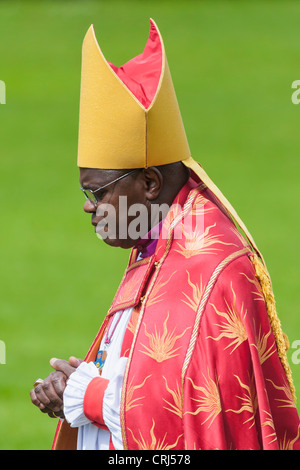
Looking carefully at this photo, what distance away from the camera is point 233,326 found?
12.2ft

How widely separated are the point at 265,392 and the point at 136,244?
791mm

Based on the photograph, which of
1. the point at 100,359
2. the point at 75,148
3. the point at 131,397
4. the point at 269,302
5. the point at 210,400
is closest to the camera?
the point at 210,400

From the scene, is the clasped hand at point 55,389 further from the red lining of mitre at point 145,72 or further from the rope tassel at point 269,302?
the red lining of mitre at point 145,72

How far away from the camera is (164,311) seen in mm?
3814

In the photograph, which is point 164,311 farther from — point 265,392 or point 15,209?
point 15,209

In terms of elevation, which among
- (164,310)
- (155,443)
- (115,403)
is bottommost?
(155,443)

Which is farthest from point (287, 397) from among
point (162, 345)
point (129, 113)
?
point (129, 113)

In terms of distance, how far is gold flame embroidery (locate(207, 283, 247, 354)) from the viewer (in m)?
3.70

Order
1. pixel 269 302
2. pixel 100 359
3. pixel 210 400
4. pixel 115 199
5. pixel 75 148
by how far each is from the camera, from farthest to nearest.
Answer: pixel 75 148 < pixel 100 359 < pixel 115 199 < pixel 269 302 < pixel 210 400

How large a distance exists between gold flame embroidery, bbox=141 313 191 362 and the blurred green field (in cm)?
474

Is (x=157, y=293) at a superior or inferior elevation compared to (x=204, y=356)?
superior

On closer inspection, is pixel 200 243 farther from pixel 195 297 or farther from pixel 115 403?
pixel 115 403

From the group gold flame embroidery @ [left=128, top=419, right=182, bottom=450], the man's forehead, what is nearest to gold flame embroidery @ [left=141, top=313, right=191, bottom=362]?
gold flame embroidery @ [left=128, top=419, right=182, bottom=450]

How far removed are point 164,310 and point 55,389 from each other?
0.56 m
